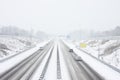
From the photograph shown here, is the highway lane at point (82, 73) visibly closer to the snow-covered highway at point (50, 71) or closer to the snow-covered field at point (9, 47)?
the snow-covered highway at point (50, 71)

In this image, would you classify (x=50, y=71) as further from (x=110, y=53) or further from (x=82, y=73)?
(x=110, y=53)

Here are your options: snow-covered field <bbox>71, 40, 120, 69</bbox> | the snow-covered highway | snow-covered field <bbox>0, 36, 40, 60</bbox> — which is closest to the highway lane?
the snow-covered highway

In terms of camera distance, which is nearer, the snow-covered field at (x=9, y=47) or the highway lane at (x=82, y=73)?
the highway lane at (x=82, y=73)

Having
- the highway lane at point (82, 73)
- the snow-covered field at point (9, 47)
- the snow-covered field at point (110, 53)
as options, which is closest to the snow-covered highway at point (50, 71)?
the highway lane at point (82, 73)

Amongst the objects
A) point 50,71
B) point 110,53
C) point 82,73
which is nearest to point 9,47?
point 110,53

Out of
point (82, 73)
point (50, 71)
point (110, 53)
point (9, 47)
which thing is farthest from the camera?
point (9, 47)

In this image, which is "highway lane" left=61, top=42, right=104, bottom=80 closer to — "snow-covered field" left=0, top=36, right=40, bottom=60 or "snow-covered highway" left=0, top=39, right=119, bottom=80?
"snow-covered highway" left=0, top=39, right=119, bottom=80

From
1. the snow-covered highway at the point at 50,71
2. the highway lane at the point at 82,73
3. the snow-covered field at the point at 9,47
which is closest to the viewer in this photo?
the snow-covered highway at the point at 50,71

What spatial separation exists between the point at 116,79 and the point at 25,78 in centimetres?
889

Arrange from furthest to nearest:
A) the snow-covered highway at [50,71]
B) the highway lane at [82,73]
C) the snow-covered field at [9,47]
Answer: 1. the snow-covered field at [9,47]
2. the highway lane at [82,73]
3. the snow-covered highway at [50,71]

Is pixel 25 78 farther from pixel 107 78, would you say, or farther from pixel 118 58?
pixel 118 58

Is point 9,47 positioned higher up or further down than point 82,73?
higher up

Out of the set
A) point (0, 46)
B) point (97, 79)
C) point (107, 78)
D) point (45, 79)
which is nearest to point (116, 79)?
point (107, 78)

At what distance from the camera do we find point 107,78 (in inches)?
764
